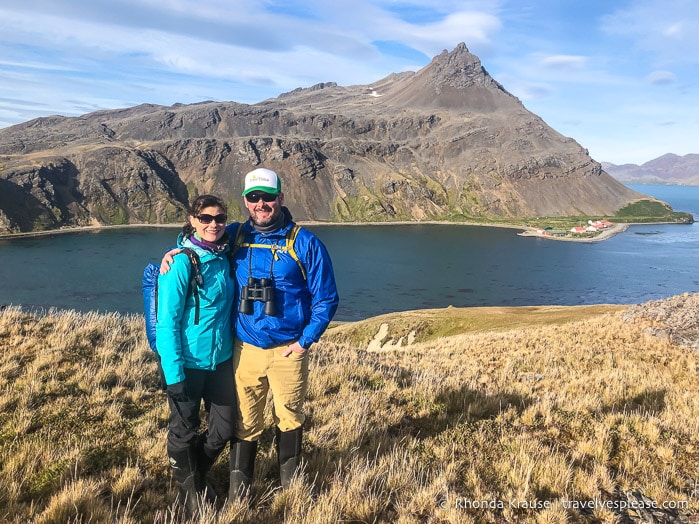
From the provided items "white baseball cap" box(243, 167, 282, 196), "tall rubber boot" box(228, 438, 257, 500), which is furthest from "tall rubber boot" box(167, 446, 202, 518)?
"white baseball cap" box(243, 167, 282, 196)

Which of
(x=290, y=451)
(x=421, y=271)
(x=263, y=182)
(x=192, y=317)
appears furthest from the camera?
(x=421, y=271)

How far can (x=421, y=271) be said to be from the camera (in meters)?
114

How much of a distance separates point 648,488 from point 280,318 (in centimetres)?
535

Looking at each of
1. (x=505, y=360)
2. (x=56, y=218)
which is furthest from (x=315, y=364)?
(x=56, y=218)

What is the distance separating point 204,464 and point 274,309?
2.13 metres

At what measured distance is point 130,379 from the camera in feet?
27.1

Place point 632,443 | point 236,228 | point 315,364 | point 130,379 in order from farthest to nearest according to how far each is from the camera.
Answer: point 315,364, point 130,379, point 632,443, point 236,228

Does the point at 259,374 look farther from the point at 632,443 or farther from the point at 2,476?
the point at 632,443

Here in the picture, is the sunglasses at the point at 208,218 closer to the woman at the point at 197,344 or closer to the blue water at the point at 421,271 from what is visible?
the woman at the point at 197,344

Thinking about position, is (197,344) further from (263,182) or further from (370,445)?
(370,445)

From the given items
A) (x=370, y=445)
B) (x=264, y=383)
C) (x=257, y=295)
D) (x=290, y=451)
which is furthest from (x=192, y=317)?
(x=370, y=445)

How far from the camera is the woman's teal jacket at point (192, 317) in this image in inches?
175

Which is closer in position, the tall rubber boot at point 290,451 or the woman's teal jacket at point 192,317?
the woman's teal jacket at point 192,317

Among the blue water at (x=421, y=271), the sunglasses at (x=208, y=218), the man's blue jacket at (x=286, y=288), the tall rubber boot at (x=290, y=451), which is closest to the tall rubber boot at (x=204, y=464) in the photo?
the tall rubber boot at (x=290, y=451)
